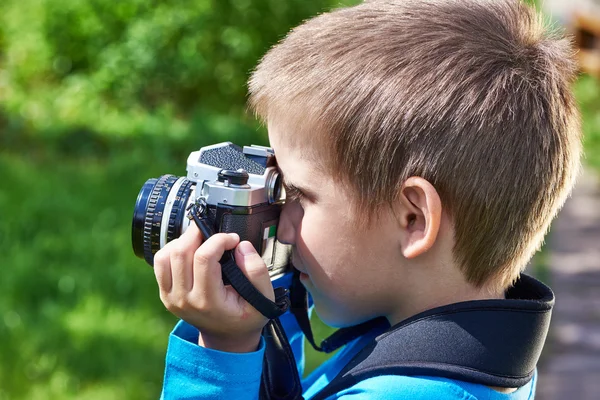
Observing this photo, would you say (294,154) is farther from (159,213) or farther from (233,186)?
(159,213)

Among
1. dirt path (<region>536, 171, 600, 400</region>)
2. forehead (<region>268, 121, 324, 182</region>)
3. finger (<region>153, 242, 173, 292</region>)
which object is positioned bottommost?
dirt path (<region>536, 171, 600, 400</region>)

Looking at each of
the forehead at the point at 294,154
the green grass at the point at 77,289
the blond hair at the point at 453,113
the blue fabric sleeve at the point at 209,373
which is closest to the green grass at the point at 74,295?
the green grass at the point at 77,289

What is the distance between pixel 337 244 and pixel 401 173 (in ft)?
0.53

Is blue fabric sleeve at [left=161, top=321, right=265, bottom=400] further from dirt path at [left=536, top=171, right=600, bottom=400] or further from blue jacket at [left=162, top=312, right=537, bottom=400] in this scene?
dirt path at [left=536, top=171, right=600, bottom=400]

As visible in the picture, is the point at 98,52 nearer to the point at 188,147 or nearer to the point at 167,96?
the point at 167,96

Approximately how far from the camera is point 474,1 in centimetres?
143

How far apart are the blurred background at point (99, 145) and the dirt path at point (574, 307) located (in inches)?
10.2

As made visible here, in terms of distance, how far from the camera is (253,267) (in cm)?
136

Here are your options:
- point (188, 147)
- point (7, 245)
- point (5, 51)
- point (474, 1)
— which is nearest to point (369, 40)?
point (474, 1)

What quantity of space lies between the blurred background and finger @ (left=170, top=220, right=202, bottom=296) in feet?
4.85

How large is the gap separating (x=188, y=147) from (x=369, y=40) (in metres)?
4.43

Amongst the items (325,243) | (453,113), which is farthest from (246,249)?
(453,113)

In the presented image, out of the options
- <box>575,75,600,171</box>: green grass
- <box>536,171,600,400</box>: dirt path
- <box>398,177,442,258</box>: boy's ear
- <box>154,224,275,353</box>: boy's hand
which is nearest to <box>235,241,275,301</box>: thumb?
<box>154,224,275,353</box>: boy's hand

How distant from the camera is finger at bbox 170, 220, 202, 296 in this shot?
1345 millimetres
